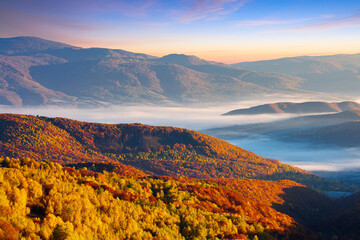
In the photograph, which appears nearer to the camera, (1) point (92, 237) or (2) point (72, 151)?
(1) point (92, 237)

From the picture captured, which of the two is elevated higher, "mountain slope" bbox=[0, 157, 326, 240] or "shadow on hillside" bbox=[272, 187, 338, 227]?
"mountain slope" bbox=[0, 157, 326, 240]

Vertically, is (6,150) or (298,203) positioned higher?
(6,150)

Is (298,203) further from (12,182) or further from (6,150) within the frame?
(6,150)

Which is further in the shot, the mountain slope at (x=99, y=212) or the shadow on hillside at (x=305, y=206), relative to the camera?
the shadow on hillside at (x=305, y=206)

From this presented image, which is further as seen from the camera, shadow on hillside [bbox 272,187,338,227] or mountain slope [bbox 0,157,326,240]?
shadow on hillside [bbox 272,187,338,227]

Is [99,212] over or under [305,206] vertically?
over

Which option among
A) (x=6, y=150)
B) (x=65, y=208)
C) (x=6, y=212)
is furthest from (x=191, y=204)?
(x=6, y=150)

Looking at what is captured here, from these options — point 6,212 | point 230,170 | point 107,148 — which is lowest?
point 230,170

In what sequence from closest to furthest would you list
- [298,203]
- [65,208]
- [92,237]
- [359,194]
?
[92,237] → [65,208] → [298,203] → [359,194]

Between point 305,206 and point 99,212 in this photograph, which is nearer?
point 99,212

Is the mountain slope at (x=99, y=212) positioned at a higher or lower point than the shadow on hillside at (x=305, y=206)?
higher

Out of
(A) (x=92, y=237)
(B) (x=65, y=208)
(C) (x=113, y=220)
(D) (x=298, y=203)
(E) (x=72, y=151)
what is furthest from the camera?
(E) (x=72, y=151)
